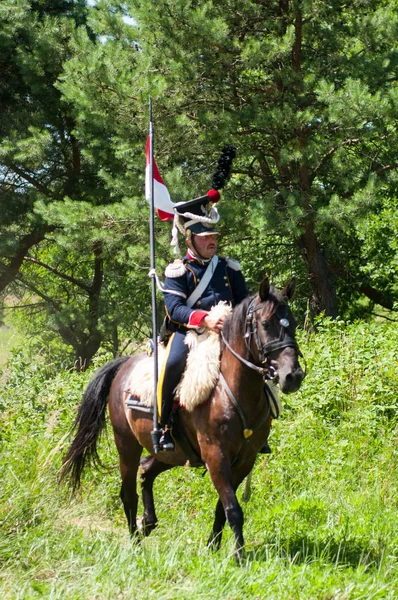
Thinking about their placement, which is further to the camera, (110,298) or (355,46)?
(110,298)

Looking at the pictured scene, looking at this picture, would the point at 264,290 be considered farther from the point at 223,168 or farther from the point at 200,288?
the point at 223,168

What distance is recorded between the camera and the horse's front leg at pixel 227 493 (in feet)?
17.6

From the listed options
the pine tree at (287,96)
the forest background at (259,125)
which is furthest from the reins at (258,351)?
the pine tree at (287,96)

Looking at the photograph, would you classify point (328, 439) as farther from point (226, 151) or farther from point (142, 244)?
point (142, 244)

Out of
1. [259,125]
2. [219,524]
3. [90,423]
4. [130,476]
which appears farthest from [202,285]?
[259,125]

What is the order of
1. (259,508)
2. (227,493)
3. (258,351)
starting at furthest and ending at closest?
(259,508), (227,493), (258,351)

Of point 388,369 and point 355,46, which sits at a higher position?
point 355,46

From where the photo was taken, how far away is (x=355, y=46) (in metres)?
13.8

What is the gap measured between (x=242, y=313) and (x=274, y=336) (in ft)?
1.29

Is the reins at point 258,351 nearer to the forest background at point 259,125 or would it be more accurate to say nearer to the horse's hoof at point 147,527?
the horse's hoof at point 147,527

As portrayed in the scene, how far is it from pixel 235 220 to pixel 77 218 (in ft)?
11.0

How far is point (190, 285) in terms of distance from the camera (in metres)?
6.08

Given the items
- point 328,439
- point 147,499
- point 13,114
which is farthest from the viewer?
point 13,114

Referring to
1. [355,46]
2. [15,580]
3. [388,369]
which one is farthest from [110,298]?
[15,580]
